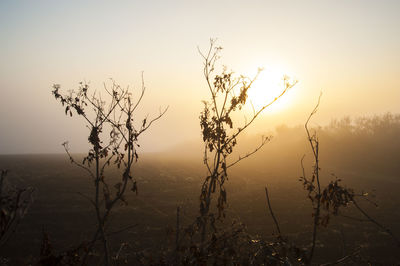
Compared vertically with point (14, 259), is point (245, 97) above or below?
above

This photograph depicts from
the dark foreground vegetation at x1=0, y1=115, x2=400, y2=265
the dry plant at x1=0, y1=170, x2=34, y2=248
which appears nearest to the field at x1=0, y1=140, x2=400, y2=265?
the dark foreground vegetation at x1=0, y1=115, x2=400, y2=265

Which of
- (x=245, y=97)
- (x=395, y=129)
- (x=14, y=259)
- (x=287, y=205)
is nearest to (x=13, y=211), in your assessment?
(x=245, y=97)

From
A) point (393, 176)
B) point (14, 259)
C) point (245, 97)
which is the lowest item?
point (14, 259)

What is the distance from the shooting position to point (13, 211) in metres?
2.73

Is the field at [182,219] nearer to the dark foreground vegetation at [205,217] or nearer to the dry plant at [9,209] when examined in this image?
the dark foreground vegetation at [205,217]

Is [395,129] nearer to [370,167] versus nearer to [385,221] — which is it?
[370,167]

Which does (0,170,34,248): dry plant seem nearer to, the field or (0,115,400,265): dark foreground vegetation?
(0,115,400,265): dark foreground vegetation

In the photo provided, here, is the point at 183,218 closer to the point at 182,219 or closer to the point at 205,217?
the point at 182,219

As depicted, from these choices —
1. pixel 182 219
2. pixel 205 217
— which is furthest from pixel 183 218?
pixel 205 217

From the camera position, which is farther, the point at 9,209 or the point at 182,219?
the point at 182,219

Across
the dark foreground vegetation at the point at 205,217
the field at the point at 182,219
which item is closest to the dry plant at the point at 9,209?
the dark foreground vegetation at the point at 205,217

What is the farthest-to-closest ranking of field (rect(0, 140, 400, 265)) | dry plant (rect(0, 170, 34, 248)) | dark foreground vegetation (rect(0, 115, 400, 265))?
field (rect(0, 140, 400, 265))
dark foreground vegetation (rect(0, 115, 400, 265))
dry plant (rect(0, 170, 34, 248))

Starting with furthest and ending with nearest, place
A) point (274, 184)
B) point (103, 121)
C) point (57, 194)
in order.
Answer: point (274, 184)
point (57, 194)
point (103, 121)

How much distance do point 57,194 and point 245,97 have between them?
35.7 metres
